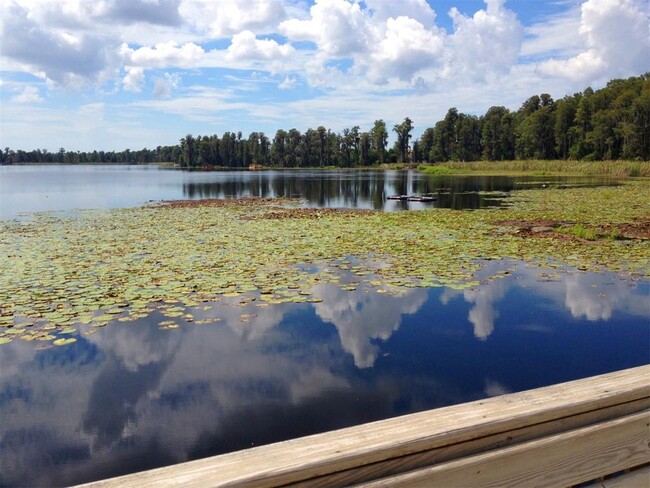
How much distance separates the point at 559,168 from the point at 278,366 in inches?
2828

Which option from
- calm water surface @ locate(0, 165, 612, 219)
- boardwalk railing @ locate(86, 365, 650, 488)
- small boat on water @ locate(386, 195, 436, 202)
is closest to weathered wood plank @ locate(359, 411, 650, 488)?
boardwalk railing @ locate(86, 365, 650, 488)

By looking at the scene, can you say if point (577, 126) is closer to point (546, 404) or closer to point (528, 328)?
point (528, 328)

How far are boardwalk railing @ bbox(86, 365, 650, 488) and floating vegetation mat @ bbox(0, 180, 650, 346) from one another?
249 inches

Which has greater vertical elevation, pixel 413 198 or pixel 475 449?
pixel 475 449

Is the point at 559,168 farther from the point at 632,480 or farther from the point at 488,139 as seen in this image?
the point at 632,480

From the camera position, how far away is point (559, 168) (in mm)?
69062

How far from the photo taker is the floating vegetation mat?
8625 mm

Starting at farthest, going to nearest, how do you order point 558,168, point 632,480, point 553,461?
1. point 558,168
2. point 632,480
3. point 553,461

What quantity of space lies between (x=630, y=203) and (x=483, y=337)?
67.5ft

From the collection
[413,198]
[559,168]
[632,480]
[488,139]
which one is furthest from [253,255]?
[488,139]

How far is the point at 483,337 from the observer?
735 centimetres

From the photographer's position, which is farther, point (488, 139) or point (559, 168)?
point (488, 139)

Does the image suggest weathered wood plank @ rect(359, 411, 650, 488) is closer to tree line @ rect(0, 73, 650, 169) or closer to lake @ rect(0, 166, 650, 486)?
lake @ rect(0, 166, 650, 486)

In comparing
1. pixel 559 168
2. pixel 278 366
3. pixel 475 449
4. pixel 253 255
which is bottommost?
pixel 278 366
